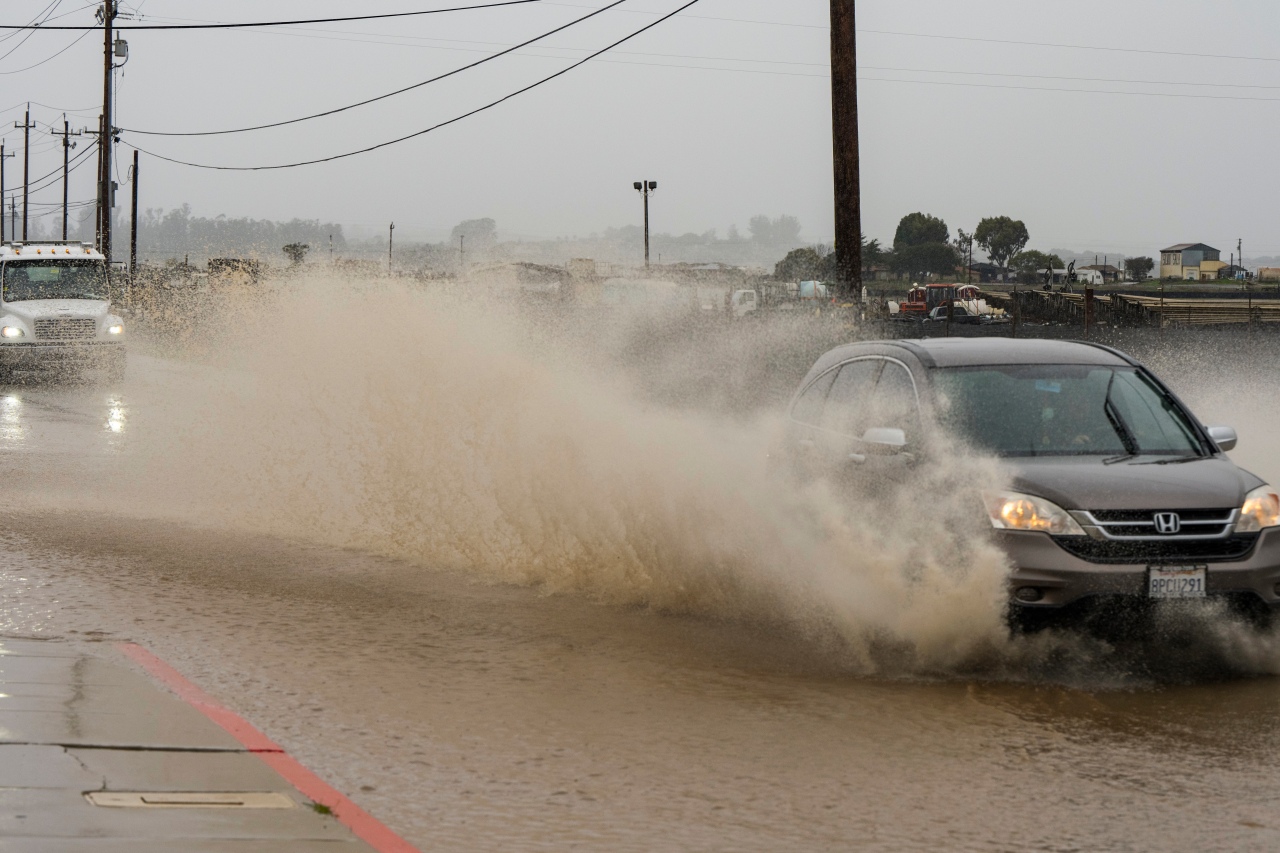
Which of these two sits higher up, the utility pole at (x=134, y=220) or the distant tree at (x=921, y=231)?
the distant tree at (x=921, y=231)

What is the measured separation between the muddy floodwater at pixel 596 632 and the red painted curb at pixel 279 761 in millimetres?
79

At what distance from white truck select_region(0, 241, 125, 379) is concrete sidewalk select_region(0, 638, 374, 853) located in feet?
70.7

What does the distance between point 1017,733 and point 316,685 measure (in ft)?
9.74

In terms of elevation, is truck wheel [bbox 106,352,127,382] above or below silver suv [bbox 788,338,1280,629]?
above

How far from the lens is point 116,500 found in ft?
38.8

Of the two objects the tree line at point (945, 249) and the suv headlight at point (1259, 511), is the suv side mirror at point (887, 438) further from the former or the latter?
the tree line at point (945, 249)

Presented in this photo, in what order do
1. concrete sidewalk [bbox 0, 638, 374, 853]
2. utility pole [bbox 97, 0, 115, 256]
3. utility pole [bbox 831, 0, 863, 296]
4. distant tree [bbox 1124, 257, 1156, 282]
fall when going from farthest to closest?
distant tree [bbox 1124, 257, 1156, 282] < utility pole [bbox 97, 0, 115, 256] < utility pole [bbox 831, 0, 863, 296] < concrete sidewalk [bbox 0, 638, 374, 853]

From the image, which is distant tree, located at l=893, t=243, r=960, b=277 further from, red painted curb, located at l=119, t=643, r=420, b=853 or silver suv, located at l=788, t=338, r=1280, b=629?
→ red painted curb, located at l=119, t=643, r=420, b=853

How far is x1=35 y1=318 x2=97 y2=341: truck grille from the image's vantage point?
26078 mm

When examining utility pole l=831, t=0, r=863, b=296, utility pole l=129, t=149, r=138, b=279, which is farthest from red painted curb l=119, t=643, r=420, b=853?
utility pole l=129, t=149, r=138, b=279

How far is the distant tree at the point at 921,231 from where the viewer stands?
14388cm

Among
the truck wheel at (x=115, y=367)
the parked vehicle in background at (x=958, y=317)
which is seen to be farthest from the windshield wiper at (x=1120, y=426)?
the parked vehicle in background at (x=958, y=317)

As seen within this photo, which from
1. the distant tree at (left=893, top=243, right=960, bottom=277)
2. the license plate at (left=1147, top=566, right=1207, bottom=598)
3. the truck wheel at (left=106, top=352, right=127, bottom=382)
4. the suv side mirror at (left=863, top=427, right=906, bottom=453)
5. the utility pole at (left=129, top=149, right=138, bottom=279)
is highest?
the distant tree at (left=893, top=243, right=960, bottom=277)

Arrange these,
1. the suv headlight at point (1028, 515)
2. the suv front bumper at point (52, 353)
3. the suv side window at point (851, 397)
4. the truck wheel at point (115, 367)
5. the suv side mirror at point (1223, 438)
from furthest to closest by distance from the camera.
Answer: the truck wheel at point (115, 367), the suv front bumper at point (52, 353), the suv side window at point (851, 397), the suv side mirror at point (1223, 438), the suv headlight at point (1028, 515)
